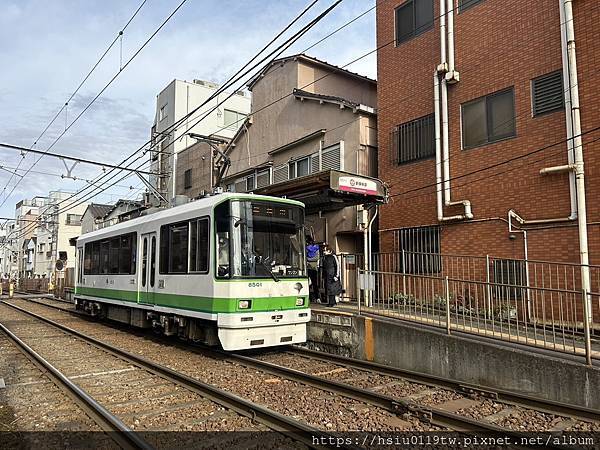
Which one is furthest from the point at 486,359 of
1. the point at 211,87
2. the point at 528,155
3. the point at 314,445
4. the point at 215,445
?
the point at 211,87

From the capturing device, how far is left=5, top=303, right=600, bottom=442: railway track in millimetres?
5746

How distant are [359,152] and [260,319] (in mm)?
7463

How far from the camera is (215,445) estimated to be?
519 centimetres

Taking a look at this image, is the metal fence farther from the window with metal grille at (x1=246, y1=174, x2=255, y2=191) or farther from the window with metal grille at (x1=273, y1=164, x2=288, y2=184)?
the window with metal grille at (x1=246, y1=174, x2=255, y2=191)

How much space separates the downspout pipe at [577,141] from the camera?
31.3 ft

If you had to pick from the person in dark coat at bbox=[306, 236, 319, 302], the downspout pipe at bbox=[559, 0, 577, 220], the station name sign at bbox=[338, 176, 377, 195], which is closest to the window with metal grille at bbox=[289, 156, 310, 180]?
the person in dark coat at bbox=[306, 236, 319, 302]

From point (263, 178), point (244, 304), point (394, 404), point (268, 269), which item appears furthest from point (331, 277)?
point (263, 178)

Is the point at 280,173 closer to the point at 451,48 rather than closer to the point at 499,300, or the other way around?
the point at 451,48

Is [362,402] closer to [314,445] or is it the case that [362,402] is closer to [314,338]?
[314,445]

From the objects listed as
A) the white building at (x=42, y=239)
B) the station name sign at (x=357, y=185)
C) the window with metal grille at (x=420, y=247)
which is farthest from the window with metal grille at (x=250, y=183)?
the white building at (x=42, y=239)

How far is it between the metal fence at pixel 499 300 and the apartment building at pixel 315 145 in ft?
7.75

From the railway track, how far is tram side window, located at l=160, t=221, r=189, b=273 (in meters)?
2.65

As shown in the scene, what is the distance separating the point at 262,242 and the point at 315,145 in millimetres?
7903

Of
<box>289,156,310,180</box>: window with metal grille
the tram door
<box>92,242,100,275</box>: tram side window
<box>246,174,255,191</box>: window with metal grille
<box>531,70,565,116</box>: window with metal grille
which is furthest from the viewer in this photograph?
<box>246,174,255,191</box>: window with metal grille
